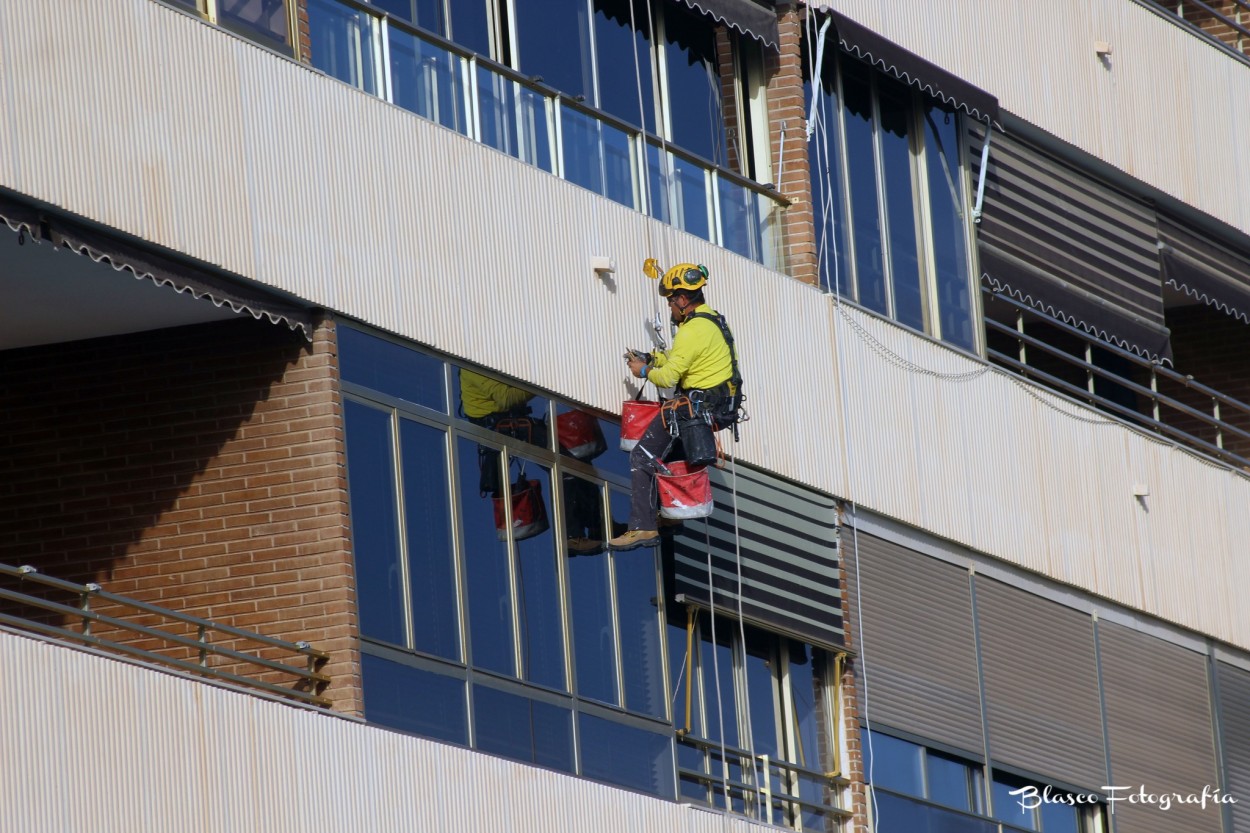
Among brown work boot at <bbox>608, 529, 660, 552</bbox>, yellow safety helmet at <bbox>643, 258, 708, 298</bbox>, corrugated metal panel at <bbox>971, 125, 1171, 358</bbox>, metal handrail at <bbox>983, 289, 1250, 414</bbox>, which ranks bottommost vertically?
brown work boot at <bbox>608, 529, 660, 552</bbox>

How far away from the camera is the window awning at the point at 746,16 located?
18.8 meters

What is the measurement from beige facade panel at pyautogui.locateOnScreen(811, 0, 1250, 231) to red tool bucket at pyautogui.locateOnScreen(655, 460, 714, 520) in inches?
190

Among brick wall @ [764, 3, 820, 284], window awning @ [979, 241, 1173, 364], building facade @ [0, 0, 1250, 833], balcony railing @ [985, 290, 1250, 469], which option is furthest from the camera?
balcony railing @ [985, 290, 1250, 469]

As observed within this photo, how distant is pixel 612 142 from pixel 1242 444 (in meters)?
10.1

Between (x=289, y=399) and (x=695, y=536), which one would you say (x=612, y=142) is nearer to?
(x=695, y=536)

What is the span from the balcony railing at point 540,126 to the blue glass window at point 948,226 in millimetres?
2172

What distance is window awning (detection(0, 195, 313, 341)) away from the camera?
1316 centimetres

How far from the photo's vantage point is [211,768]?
1319cm

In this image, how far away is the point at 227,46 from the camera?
47.6ft

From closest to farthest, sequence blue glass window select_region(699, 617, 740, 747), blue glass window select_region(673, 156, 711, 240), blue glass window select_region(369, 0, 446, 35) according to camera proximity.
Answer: blue glass window select_region(369, 0, 446, 35), blue glass window select_region(699, 617, 740, 747), blue glass window select_region(673, 156, 711, 240)

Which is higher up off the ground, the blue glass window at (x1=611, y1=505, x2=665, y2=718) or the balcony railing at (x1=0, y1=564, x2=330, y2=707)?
the blue glass window at (x1=611, y1=505, x2=665, y2=718)

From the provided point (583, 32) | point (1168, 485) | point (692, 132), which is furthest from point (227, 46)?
point (1168, 485)

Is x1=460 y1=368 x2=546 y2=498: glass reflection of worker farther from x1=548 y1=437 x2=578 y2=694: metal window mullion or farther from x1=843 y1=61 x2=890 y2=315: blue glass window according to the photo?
x1=843 y1=61 x2=890 y2=315: blue glass window

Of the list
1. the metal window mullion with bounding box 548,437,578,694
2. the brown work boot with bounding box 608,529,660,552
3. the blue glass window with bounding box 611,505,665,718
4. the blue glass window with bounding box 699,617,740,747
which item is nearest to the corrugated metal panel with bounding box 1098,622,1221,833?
the blue glass window with bounding box 699,617,740,747
